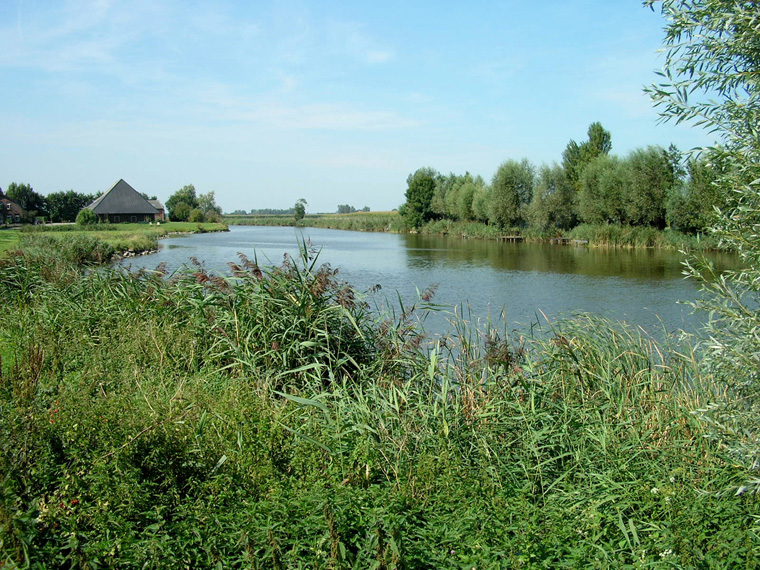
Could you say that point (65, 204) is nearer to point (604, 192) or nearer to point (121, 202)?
point (121, 202)

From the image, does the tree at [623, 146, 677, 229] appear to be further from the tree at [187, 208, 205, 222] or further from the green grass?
the tree at [187, 208, 205, 222]

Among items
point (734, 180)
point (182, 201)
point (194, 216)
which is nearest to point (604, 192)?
point (734, 180)

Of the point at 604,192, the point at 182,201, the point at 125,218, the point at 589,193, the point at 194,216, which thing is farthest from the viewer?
the point at 182,201

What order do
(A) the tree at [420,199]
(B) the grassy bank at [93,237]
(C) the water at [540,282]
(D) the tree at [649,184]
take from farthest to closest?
1. (A) the tree at [420,199]
2. (D) the tree at [649,184]
3. (B) the grassy bank at [93,237]
4. (C) the water at [540,282]

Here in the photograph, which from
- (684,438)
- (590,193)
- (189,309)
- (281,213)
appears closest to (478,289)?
(189,309)

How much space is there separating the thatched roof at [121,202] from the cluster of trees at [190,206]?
1364cm

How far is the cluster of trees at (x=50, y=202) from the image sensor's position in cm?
6619

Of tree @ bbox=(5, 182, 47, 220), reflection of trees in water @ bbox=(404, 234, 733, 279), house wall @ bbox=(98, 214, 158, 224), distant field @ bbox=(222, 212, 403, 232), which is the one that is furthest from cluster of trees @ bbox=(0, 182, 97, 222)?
reflection of trees in water @ bbox=(404, 234, 733, 279)

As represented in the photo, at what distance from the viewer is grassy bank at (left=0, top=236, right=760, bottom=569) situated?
2.62 metres

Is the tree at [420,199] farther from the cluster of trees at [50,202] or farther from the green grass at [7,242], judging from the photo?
the green grass at [7,242]

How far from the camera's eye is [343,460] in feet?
11.9

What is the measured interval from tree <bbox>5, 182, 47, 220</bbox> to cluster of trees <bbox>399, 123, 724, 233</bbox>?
48.6 metres

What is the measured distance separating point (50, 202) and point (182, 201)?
74.6 feet

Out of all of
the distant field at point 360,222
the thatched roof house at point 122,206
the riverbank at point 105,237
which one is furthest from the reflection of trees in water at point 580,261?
the thatched roof house at point 122,206
